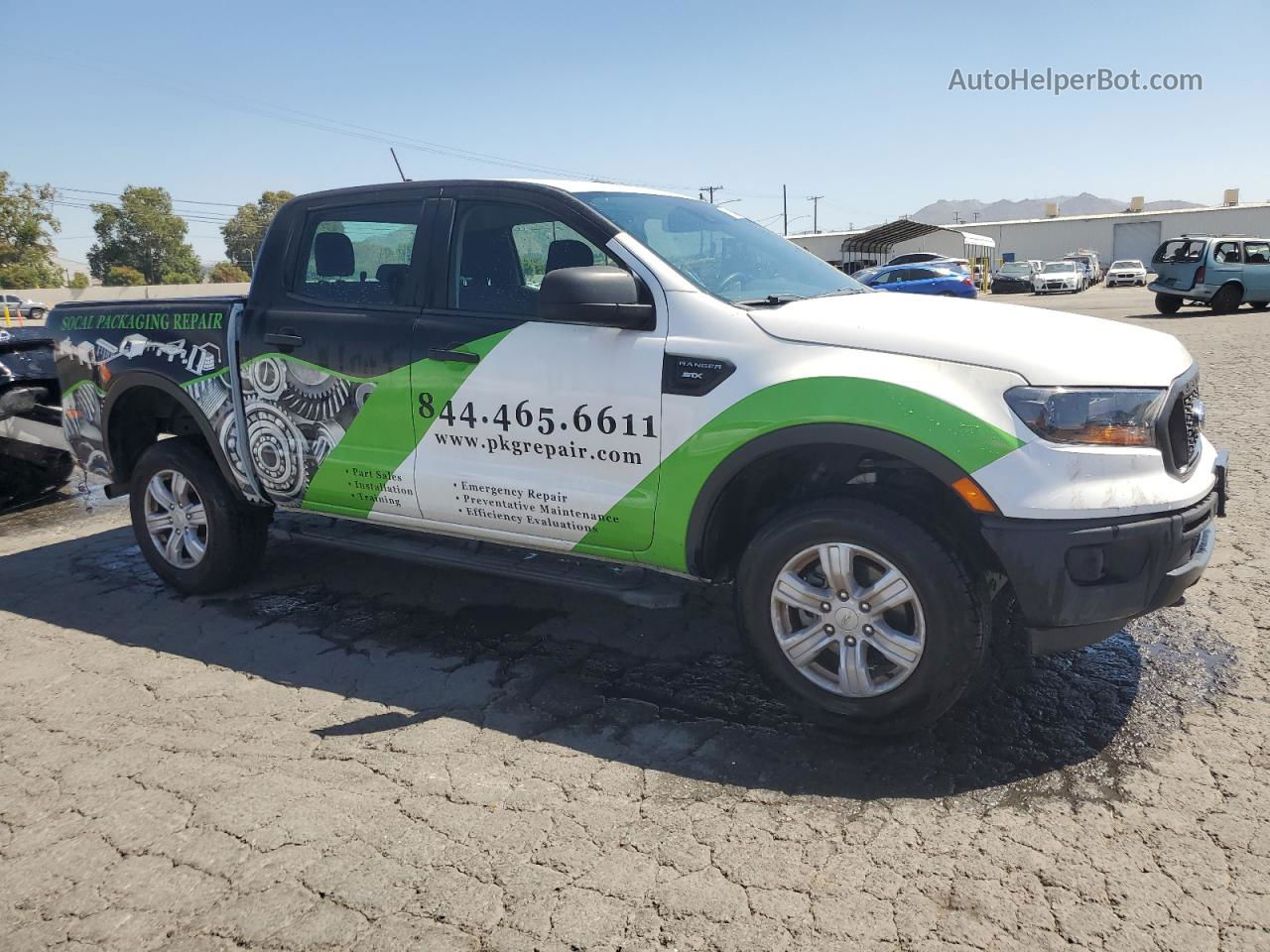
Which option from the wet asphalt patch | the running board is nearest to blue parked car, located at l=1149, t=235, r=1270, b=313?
the wet asphalt patch

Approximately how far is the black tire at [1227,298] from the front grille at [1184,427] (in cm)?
2076

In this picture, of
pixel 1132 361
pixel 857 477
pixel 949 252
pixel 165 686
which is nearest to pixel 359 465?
pixel 165 686

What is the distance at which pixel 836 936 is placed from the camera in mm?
Result: 2318

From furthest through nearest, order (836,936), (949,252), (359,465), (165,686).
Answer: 1. (949,252)
2. (359,465)
3. (165,686)
4. (836,936)

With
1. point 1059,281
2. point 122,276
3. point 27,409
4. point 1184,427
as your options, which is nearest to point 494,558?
point 1184,427

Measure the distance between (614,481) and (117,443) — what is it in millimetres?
3217

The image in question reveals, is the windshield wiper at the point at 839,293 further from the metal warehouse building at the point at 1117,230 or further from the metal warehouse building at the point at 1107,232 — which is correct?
the metal warehouse building at the point at 1117,230

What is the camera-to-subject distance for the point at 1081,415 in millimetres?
2916

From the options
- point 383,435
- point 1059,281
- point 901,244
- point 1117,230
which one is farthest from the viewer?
point 1117,230

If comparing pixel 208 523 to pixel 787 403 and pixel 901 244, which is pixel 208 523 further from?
pixel 901 244

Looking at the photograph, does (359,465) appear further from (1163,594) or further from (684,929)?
(1163,594)

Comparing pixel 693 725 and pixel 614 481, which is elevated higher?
pixel 614 481

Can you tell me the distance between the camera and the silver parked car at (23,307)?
42628 millimetres

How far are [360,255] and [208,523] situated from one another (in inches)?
62.6
